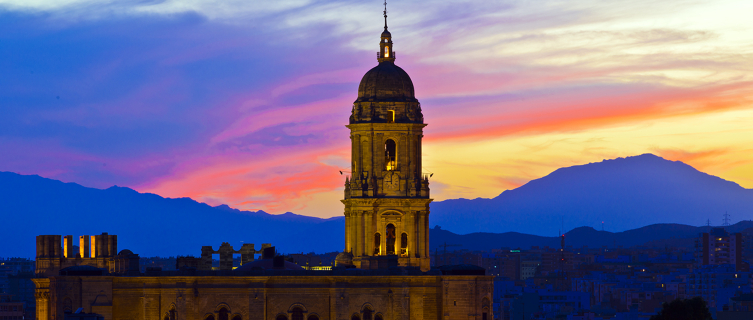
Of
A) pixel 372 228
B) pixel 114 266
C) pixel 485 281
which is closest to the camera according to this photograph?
pixel 485 281

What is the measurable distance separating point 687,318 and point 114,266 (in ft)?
145

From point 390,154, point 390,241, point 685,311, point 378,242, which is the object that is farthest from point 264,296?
point 685,311

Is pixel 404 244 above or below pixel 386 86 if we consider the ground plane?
below

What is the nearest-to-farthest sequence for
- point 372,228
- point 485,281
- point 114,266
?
point 485,281, point 114,266, point 372,228

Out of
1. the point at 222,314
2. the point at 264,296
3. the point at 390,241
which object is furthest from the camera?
the point at 390,241

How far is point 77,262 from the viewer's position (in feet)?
356

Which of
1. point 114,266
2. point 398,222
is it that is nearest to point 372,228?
point 398,222

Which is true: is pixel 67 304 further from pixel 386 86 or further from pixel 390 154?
pixel 386 86

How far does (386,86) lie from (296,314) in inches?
855

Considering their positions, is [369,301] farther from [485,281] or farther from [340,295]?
[485,281]

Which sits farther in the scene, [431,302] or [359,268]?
[359,268]

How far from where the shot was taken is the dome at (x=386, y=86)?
11069cm

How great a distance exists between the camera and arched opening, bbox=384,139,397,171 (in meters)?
111

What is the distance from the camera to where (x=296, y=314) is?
98812 millimetres
